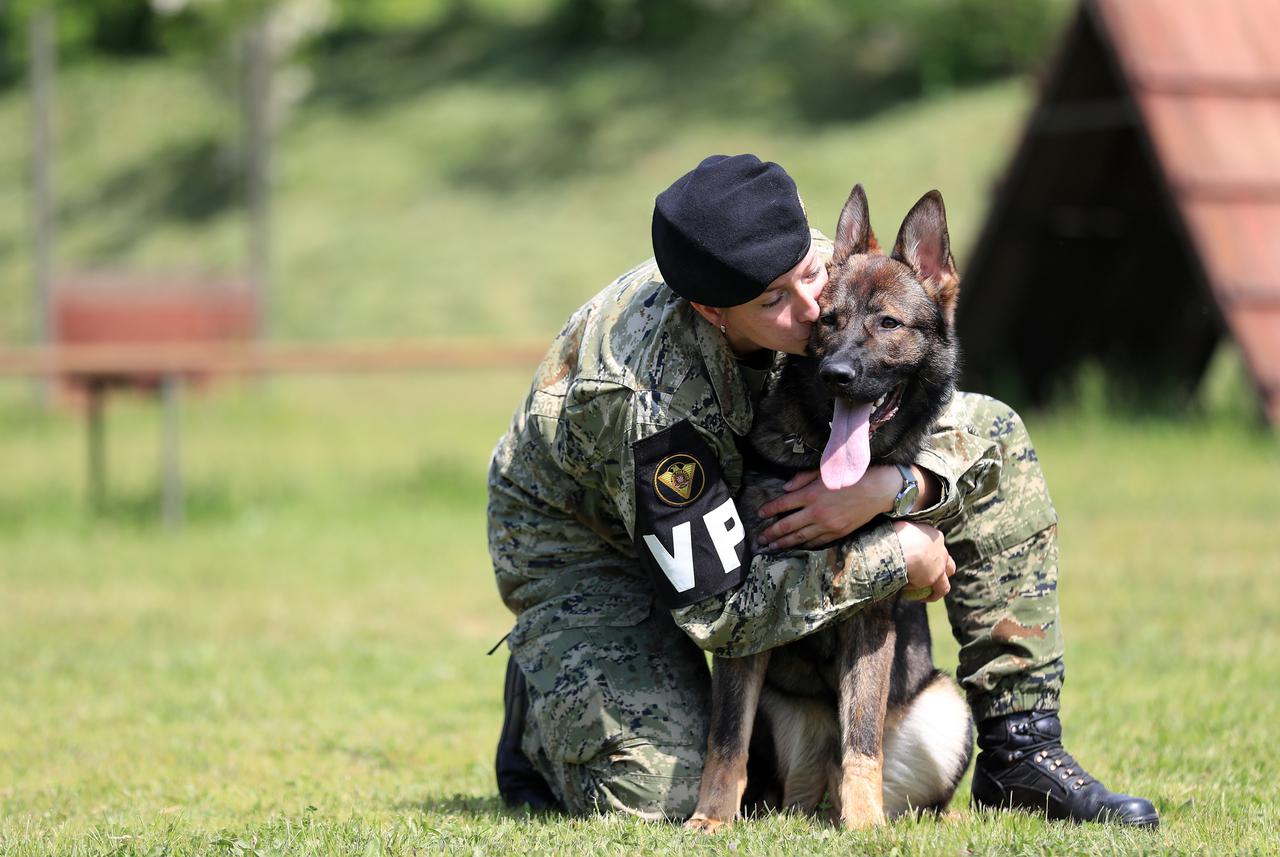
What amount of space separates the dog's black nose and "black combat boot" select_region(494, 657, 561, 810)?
1361 mm

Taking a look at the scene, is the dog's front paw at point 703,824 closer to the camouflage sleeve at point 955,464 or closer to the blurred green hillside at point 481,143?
the camouflage sleeve at point 955,464

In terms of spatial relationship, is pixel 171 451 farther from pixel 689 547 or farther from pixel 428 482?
pixel 689 547

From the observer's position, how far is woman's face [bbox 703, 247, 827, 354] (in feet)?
11.5

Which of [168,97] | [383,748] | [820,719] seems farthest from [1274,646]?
[168,97]

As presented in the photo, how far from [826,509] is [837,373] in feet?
1.15

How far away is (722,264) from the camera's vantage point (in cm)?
335

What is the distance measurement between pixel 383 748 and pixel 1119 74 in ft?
27.6

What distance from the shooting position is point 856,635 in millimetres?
3623

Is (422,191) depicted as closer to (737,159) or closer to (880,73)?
(880,73)

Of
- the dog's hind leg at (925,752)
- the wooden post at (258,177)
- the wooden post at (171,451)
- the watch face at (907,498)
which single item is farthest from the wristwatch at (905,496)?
the wooden post at (258,177)

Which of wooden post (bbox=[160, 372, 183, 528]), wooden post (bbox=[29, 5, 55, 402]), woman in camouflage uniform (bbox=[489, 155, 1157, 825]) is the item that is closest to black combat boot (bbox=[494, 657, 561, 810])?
woman in camouflage uniform (bbox=[489, 155, 1157, 825])

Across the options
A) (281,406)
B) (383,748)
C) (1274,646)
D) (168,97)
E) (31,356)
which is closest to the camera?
(383,748)

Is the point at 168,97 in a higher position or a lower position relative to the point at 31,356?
higher

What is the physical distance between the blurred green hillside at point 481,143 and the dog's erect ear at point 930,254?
1592 centimetres
